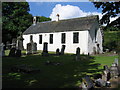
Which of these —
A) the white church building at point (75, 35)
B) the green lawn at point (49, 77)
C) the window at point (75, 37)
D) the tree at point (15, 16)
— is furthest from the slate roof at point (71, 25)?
the green lawn at point (49, 77)

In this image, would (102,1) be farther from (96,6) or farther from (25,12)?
(25,12)

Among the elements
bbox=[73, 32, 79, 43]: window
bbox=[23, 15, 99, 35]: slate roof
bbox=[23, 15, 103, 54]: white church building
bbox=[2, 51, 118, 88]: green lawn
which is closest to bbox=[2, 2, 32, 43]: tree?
bbox=[23, 15, 99, 35]: slate roof

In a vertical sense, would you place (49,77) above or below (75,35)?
below

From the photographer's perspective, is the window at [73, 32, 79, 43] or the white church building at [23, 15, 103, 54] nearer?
the white church building at [23, 15, 103, 54]

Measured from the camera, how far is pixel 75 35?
24.5 metres

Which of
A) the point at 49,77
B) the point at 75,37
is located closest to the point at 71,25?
the point at 75,37

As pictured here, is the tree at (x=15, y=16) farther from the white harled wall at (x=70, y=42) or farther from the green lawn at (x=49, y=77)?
the green lawn at (x=49, y=77)

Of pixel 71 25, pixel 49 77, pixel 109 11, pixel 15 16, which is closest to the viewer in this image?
pixel 49 77

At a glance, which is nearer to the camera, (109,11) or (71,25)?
(109,11)

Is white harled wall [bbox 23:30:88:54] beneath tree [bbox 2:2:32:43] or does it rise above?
beneath

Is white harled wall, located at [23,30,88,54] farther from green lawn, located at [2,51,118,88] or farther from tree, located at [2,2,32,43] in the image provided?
green lawn, located at [2,51,118,88]

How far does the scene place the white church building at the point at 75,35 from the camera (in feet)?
77.5

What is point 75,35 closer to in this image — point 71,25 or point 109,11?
point 71,25

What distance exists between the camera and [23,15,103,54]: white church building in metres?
23.6
